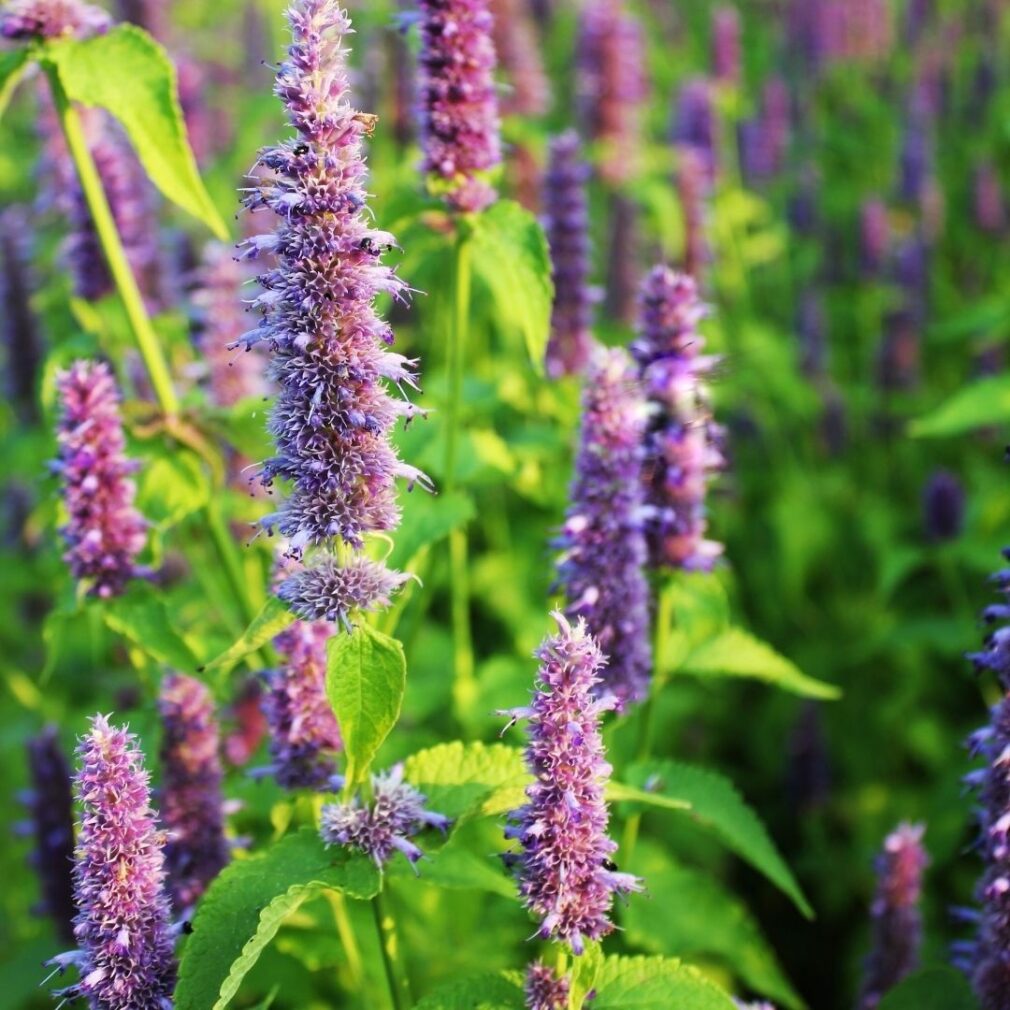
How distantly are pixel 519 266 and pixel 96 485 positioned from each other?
1370 millimetres

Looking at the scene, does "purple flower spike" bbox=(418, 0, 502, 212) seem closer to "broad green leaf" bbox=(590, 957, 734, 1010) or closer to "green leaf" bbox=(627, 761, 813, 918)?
"green leaf" bbox=(627, 761, 813, 918)

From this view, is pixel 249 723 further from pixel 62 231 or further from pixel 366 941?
pixel 62 231

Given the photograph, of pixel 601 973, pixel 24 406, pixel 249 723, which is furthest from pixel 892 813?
pixel 24 406

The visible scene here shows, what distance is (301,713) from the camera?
310 cm

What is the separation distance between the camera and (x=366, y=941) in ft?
12.8

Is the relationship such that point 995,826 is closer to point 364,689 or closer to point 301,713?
point 364,689

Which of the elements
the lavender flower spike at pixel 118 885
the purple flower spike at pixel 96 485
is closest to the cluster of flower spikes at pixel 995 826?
the lavender flower spike at pixel 118 885

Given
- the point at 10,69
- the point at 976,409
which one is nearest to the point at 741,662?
the point at 976,409

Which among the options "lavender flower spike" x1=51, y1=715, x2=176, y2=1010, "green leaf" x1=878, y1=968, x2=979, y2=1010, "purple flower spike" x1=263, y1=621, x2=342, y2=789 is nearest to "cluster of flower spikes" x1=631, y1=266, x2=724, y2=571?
"purple flower spike" x1=263, y1=621, x2=342, y2=789

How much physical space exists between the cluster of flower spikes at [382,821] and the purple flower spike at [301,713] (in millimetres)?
394

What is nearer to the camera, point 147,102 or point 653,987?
point 653,987

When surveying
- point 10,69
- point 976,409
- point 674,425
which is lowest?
point 674,425

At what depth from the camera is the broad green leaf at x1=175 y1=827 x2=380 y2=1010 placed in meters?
2.33

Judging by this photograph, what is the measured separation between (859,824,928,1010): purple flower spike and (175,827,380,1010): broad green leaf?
1.89 metres
